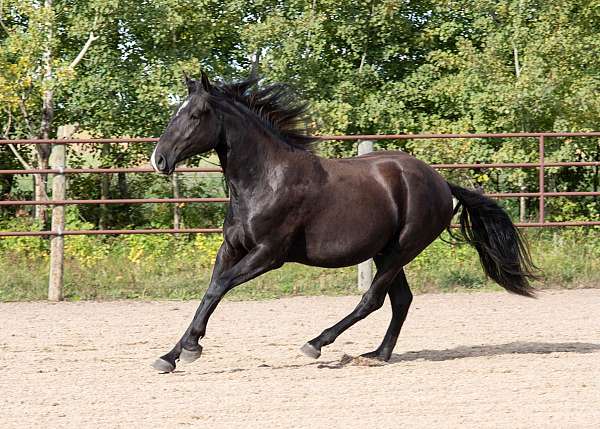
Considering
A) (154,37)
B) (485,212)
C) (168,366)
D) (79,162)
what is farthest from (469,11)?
(168,366)

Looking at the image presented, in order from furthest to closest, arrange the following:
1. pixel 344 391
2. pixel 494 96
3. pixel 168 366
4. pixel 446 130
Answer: pixel 446 130, pixel 494 96, pixel 168 366, pixel 344 391

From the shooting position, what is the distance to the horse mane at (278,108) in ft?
21.4

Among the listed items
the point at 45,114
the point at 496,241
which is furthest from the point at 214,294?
the point at 45,114

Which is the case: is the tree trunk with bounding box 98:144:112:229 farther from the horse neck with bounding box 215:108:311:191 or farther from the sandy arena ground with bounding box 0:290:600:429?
the horse neck with bounding box 215:108:311:191

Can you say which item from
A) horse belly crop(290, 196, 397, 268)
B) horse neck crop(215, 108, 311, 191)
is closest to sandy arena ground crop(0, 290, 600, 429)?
horse belly crop(290, 196, 397, 268)

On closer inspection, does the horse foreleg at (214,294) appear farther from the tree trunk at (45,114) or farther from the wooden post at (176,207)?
the tree trunk at (45,114)

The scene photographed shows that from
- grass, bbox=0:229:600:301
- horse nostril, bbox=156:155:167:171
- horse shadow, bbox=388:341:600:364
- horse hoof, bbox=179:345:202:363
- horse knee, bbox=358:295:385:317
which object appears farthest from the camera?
grass, bbox=0:229:600:301

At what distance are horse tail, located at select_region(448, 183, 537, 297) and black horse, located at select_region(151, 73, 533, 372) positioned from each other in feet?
1.64

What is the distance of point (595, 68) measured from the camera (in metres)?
13.3

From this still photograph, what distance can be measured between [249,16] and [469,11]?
10.1ft

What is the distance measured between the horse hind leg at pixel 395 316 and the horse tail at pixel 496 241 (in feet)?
2.37

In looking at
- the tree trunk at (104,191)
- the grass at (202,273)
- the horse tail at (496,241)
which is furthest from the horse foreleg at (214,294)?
the tree trunk at (104,191)

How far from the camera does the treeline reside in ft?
41.2

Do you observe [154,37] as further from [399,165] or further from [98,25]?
[399,165]
